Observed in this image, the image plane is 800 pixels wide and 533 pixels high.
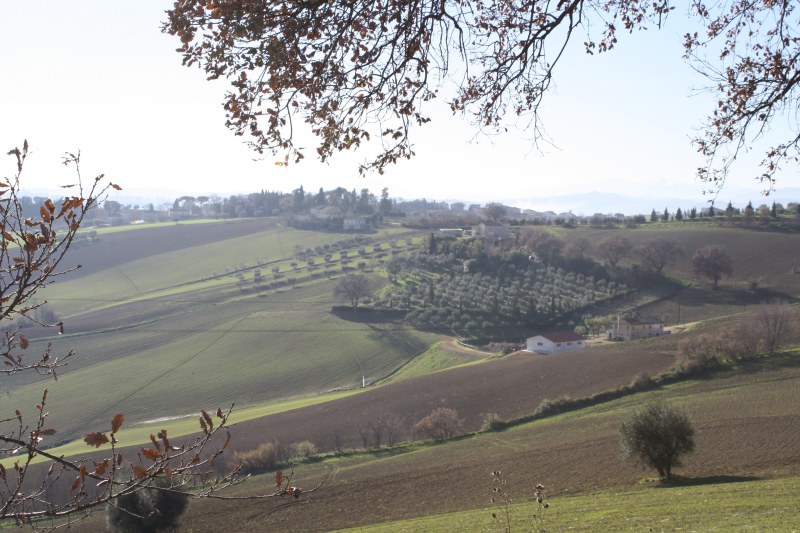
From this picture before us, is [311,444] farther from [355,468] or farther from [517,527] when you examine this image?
[517,527]

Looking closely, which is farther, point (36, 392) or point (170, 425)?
point (36, 392)

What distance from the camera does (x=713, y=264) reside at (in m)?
71.7

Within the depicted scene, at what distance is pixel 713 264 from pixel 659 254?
7.00 m

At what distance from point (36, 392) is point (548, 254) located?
60658 millimetres

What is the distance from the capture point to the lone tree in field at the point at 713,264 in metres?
71.4

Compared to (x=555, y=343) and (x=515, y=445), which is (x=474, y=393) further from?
(x=555, y=343)

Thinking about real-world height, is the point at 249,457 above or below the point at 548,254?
below

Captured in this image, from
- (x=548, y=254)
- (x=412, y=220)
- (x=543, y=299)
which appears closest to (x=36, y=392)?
(x=543, y=299)

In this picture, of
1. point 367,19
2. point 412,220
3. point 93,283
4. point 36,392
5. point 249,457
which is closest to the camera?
point 367,19

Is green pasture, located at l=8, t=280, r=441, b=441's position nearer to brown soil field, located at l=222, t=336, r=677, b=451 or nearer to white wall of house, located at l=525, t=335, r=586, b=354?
brown soil field, located at l=222, t=336, r=677, b=451

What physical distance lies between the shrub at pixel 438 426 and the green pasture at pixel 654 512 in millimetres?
15069

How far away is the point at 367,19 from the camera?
6.38 meters

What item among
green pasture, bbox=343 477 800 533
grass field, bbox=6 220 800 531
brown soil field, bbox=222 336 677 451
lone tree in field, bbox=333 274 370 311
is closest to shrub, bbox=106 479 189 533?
grass field, bbox=6 220 800 531

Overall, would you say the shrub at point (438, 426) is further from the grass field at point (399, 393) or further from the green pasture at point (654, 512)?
the green pasture at point (654, 512)
